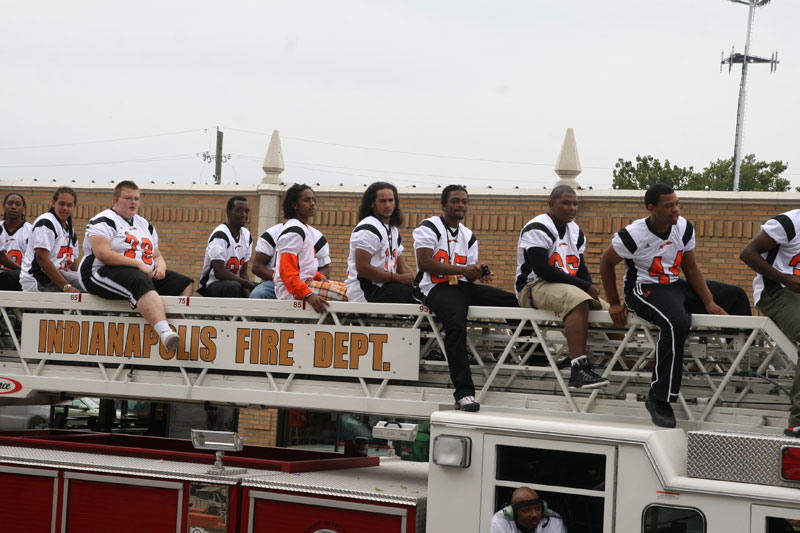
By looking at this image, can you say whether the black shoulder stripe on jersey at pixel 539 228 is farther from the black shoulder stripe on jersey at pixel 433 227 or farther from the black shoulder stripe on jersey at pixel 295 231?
the black shoulder stripe on jersey at pixel 295 231

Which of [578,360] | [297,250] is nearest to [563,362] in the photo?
[578,360]

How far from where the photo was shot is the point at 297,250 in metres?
7.58

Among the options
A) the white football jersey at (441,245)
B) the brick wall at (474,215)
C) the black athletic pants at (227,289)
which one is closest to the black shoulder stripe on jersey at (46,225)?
the black athletic pants at (227,289)

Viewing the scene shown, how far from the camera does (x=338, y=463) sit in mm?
7715

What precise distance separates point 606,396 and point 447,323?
1091 mm

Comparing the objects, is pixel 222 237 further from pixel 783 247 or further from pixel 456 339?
pixel 783 247

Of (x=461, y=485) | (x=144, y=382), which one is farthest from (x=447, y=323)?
(x=144, y=382)

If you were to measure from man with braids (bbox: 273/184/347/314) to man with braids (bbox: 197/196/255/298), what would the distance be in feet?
3.60

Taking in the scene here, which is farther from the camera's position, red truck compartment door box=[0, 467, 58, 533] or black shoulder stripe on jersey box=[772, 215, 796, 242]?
red truck compartment door box=[0, 467, 58, 533]

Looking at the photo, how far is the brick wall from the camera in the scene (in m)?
14.0

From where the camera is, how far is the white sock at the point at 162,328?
24.0ft

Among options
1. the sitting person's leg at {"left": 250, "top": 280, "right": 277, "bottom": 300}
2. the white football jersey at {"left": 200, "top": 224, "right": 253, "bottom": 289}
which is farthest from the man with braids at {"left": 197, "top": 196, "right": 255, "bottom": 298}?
the sitting person's leg at {"left": 250, "top": 280, "right": 277, "bottom": 300}

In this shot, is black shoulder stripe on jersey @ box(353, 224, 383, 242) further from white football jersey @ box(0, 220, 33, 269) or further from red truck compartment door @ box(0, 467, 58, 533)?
white football jersey @ box(0, 220, 33, 269)

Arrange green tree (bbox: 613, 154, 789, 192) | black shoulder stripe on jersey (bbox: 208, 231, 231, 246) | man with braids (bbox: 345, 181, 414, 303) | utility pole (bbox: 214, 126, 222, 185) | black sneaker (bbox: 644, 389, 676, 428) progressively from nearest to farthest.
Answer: black sneaker (bbox: 644, 389, 676, 428), man with braids (bbox: 345, 181, 414, 303), black shoulder stripe on jersey (bbox: 208, 231, 231, 246), utility pole (bbox: 214, 126, 222, 185), green tree (bbox: 613, 154, 789, 192)
